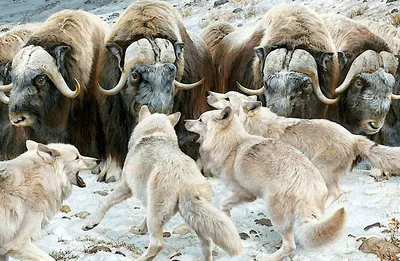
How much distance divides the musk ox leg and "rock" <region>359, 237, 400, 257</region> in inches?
79.2

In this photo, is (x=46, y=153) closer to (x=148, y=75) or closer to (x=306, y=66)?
(x=148, y=75)

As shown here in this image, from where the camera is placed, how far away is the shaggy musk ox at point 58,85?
13.6 ft

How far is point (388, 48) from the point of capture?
15.2 feet

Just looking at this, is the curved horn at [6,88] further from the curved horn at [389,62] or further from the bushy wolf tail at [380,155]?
the curved horn at [389,62]

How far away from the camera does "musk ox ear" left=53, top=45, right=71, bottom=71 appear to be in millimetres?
4262

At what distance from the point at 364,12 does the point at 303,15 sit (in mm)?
5096

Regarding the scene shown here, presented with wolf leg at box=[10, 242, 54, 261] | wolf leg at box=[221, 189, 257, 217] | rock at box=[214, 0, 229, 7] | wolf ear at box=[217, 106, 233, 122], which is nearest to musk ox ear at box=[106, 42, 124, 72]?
wolf ear at box=[217, 106, 233, 122]

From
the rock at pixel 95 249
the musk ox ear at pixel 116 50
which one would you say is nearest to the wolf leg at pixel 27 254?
the rock at pixel 95 249

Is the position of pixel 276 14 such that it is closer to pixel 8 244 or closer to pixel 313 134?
pixel 313 134

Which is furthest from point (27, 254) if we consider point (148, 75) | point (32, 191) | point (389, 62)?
point (389, 62)

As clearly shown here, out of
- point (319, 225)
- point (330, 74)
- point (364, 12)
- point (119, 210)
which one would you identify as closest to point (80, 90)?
point (119, 210)

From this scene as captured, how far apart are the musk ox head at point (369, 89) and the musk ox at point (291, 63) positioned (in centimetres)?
15

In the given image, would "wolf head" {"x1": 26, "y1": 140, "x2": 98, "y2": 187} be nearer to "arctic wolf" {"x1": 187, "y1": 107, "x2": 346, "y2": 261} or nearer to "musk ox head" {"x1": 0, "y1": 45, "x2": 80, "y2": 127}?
"arctic wolf" {"x1": 187, "y1": 107, "x2": 346, "y2": 261}

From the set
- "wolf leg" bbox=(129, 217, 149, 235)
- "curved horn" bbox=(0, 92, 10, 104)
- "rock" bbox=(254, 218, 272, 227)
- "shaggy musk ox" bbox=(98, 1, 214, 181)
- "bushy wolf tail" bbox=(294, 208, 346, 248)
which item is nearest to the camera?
"bushy wolf tail" bbox=(294, 208, 346, 248)
